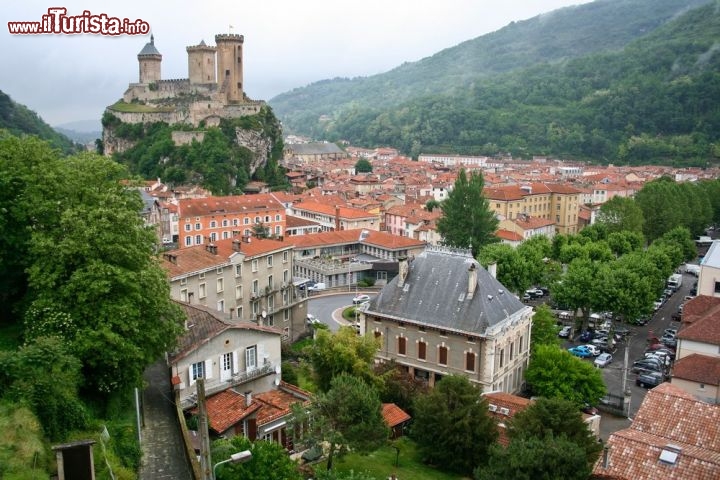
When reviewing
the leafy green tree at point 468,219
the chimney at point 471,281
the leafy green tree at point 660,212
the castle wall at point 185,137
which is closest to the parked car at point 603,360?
the chimney at point 471,281

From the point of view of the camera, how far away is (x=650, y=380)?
Result: 41031mm

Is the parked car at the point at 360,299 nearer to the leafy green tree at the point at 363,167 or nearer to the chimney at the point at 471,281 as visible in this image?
the chimney at the point at 471,281

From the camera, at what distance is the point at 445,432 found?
A: 27.8 metres

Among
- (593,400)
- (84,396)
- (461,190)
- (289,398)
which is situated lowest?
(593,400)

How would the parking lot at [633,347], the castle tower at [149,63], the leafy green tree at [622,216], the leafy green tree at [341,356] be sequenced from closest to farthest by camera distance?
the leafy green tree at [341,356] → the parking lot at [633,347] → the leafy green tree at [622,216] → the castle tower at [149,63]

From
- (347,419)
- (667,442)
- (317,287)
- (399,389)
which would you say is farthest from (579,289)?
(347,419)

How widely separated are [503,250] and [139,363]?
3835cm

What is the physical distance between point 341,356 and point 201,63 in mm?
107687

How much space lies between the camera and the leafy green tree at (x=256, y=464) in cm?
1955

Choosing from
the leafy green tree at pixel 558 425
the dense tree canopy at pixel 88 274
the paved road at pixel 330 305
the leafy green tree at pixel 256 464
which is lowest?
the paved road at pixel 330 305

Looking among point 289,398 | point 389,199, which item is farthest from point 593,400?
point 389,199

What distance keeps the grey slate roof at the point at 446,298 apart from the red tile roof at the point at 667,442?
10.3 m

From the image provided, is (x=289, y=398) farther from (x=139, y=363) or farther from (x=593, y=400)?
(x=593, y=400)

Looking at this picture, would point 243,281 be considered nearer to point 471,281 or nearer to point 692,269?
point 471,281
